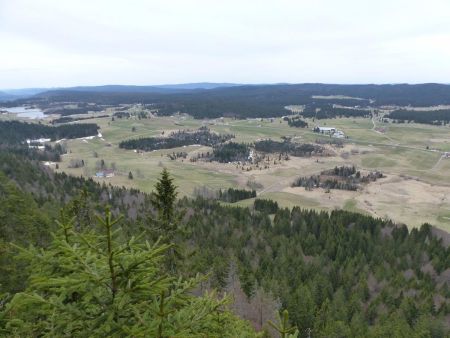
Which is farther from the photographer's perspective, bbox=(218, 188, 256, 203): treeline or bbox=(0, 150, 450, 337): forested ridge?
bbox=(218, 188, 256, 203): treeline

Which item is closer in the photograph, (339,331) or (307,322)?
(339,331)

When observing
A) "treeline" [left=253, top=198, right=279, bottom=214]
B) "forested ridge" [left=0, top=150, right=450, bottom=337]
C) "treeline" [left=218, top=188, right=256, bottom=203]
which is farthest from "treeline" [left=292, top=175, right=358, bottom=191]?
"forested ridge" [left=0, top=150, right=450, bottom=337]

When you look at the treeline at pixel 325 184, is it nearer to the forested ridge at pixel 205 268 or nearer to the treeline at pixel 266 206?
the treeline at pixel 266 206

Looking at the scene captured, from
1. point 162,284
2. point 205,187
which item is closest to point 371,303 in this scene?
point 162,284

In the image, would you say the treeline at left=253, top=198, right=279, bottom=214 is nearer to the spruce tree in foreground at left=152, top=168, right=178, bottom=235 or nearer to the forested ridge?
the forested ridge

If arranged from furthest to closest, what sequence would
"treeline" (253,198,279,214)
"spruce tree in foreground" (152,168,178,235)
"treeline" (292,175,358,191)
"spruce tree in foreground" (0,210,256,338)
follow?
"treeline" (292,175,358,191) → "treeline" (253,198,279,214) → "spruce tree in foreground" (152,168,178,235) → "spruce tree in foreground" (0,210,256,338)

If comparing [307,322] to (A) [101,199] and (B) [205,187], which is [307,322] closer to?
(A) [101,199]

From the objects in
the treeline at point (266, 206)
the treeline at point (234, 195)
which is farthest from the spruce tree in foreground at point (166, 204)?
the treeline at point (234, 195)

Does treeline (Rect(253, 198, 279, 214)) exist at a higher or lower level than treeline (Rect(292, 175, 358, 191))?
higher
